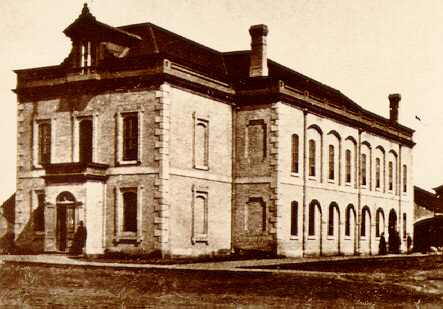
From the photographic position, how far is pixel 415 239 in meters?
58.0

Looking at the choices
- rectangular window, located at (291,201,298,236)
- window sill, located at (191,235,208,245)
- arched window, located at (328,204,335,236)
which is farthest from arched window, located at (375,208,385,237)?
window sill, located at (191,235,208,245)

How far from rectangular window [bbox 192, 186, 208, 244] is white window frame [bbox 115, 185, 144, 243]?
266cm

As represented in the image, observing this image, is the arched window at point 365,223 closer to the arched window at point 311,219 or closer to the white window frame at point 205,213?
the arched window at point 311,219

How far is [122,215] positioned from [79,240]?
204 cm

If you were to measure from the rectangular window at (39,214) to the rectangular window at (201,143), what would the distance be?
265 inches

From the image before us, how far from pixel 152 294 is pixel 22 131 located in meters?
19.1

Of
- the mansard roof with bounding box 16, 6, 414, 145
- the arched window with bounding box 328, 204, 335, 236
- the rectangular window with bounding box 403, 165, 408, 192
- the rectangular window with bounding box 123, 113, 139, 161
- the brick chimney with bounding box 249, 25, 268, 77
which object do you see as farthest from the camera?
the rectangular window with bounding box 403, 165, 408, 192

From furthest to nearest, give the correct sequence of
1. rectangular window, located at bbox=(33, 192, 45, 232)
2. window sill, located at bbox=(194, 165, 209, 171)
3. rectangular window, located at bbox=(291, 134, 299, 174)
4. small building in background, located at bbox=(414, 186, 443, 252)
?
small building in background, located at bbox=(414, 186, 443, 252) → rectangular window, located at bbox=(291, 134, 299, 174) → rectangular window, located at bbox=(33, 192, 45, 232) → window sill, located at bbox=(194, 165, 209, 171)

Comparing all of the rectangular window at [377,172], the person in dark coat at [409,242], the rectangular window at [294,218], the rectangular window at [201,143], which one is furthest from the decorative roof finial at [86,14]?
the person in dark coat at [409,242]

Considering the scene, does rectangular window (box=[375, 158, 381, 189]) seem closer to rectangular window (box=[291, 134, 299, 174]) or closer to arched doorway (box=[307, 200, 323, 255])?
arched doorway (box=[307, 200, 323, 255])

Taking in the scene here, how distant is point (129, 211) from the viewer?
30.9 metres

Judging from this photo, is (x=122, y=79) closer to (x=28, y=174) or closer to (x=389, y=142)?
(x=28, y=174)

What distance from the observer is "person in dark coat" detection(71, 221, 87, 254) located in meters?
Result: 29.8

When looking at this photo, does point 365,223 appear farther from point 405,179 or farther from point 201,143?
point 201,143
